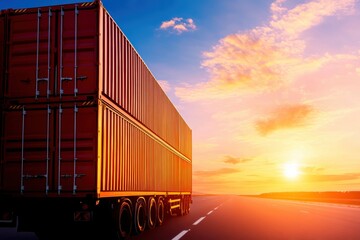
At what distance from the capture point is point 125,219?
13.2m

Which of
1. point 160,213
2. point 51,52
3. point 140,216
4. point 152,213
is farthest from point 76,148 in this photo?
point 160,213

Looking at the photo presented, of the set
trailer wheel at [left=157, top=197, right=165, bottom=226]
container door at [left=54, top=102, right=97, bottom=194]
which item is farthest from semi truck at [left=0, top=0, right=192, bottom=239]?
trailer wheel at [left=157, top=197, right=165, bottom=226]

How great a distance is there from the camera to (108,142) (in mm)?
11602

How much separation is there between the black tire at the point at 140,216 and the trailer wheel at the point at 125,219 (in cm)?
53

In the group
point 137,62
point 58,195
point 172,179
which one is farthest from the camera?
point 172,179

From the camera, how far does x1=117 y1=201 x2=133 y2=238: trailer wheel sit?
12424mm

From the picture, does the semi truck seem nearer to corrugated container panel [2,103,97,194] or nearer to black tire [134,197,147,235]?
corrugated container panel [2,103,97,194]

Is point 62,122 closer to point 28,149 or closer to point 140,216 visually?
point 28,149

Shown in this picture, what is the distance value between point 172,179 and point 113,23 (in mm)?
10730

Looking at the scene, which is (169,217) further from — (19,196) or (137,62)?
(19,196)

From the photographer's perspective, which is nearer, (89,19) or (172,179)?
(89,19)

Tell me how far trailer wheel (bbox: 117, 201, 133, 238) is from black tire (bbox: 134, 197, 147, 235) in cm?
53

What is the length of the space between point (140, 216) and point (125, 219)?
1563 millimetres

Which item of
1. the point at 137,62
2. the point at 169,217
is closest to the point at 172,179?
the point at 169,217
